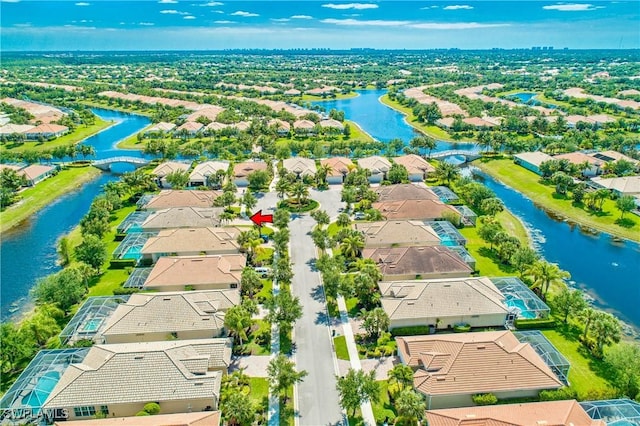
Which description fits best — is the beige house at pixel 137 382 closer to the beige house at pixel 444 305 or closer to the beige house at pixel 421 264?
the beige house at pixel 444 305

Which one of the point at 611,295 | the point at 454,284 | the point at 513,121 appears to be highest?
the point at 513,121

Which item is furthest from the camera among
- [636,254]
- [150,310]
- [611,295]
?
[636,254]

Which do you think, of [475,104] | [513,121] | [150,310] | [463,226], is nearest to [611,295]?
[463,226]

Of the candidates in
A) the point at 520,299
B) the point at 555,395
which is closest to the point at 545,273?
the point at 520,299

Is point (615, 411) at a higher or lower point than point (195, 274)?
lower

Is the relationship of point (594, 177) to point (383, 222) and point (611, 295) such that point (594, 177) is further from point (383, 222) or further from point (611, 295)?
point (383, 222)

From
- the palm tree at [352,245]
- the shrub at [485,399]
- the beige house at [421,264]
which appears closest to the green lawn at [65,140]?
the palm tree at [352,245]

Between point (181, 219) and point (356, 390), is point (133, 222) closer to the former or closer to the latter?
point (181, 219)

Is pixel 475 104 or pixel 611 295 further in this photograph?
pixel 475 104
